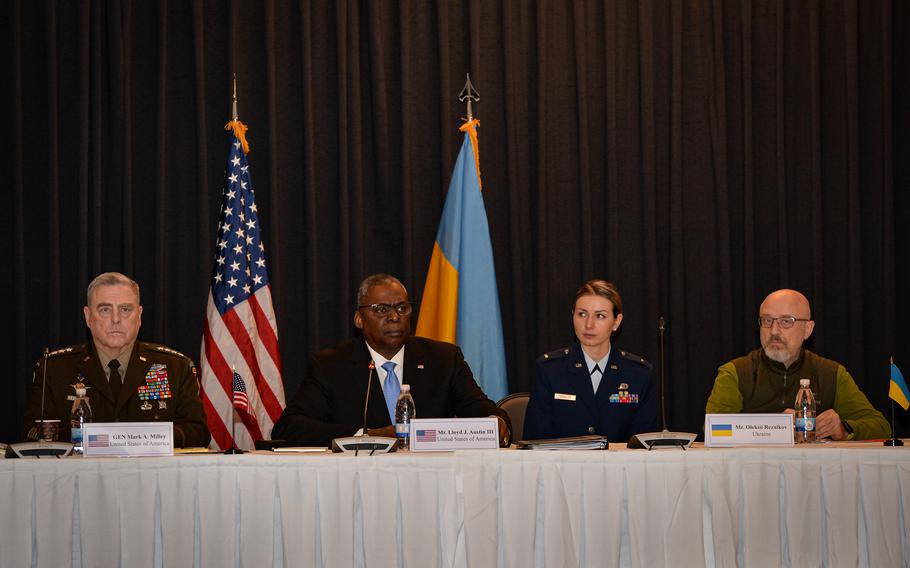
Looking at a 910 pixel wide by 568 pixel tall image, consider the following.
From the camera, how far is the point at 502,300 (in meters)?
6.11

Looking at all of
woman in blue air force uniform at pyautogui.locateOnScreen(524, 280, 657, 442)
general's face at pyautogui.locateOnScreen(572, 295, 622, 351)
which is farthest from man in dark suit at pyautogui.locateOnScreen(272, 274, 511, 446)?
general's face at pyautogui.locateOnScreen(572, 295, 622, 351)

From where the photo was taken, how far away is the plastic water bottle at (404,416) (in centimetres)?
366

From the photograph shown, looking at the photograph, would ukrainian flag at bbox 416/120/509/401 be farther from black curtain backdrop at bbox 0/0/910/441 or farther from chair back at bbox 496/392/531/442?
chair back at bbox 496/392/531/442

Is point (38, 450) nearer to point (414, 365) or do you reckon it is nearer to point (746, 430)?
point (414, 365)

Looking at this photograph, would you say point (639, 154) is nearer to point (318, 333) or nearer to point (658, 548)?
point (318, 333)

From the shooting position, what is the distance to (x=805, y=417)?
3854mm

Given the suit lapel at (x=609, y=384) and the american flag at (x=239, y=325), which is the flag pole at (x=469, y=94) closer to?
the american flag at (x=239, y=325)

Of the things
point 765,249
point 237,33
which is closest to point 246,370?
point 237,33

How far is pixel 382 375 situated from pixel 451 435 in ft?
3.51

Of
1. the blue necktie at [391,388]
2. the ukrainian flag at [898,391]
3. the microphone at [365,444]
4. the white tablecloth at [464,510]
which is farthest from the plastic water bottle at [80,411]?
the ukrainian flag at [898,391]

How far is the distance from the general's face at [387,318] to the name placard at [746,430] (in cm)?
142

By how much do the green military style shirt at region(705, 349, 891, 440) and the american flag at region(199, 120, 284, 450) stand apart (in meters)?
2.34

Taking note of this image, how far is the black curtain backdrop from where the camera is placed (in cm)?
580

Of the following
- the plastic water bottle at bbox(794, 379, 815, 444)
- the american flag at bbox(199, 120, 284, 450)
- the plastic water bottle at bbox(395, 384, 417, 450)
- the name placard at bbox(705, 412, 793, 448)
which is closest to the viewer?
the name placard at bbox(705, 412, 793, 448)
